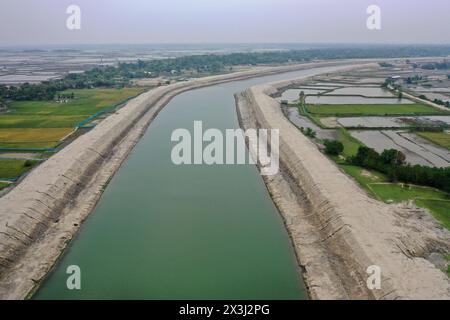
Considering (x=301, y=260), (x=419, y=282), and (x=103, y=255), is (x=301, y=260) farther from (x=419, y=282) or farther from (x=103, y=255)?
(x=103, y=255)

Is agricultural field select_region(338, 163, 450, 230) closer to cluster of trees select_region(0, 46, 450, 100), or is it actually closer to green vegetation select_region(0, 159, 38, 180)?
green vegetation select_region(0, 159, 38, 180)

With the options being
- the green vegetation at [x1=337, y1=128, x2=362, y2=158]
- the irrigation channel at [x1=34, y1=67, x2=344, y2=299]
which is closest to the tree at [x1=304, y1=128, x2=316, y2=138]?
the green vegetation at [x1=337, y1=128, x2=362, y2=158]

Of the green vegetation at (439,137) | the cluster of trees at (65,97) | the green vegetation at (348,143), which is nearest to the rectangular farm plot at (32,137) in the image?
the cluster of trees at (65,97)

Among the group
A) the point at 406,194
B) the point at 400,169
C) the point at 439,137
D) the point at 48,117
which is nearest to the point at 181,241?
the point at 406,194

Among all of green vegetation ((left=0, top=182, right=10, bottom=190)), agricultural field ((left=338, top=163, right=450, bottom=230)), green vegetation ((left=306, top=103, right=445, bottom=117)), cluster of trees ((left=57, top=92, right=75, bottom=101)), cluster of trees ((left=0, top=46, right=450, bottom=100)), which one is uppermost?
cluster of trees ((left=0, top=46, right=450, bottom=100))

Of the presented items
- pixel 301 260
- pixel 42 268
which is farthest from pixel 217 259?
pixel 42 268

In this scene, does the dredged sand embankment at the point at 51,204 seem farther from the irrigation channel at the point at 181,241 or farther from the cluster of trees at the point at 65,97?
the cluster of trees at the point at 65,97

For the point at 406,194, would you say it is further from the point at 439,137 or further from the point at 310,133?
the point at 439,137

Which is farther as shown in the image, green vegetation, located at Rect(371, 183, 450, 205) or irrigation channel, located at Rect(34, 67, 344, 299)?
green vegetation, located at Rect(371, 183, 450, 205)
